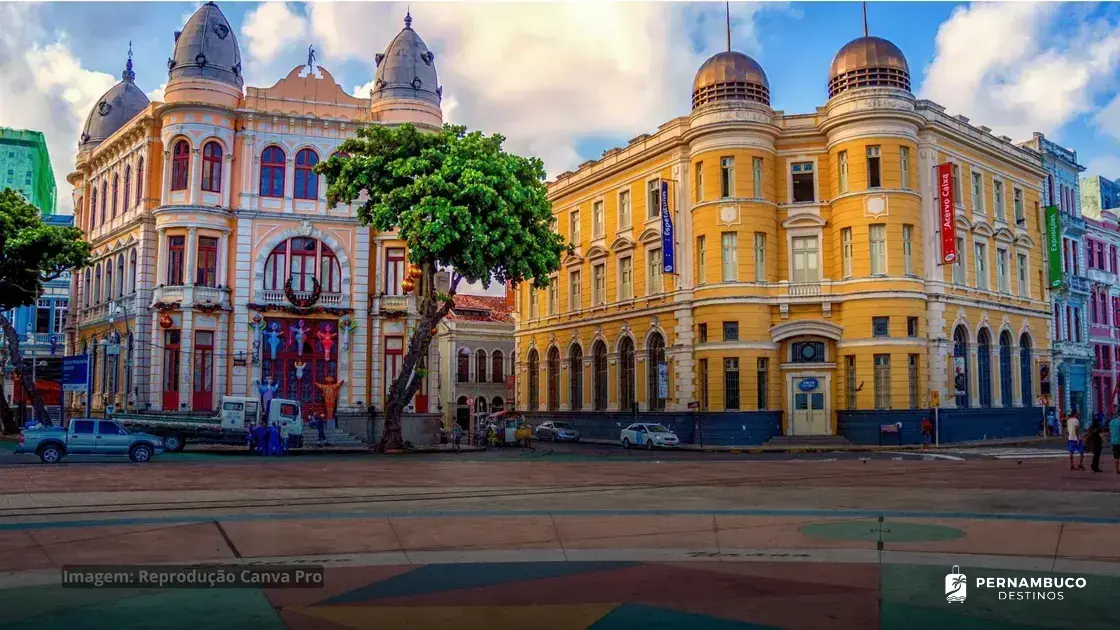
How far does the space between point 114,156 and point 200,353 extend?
14.3 metres

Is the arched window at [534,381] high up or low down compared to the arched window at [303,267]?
down

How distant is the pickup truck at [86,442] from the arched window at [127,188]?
20.3 metres

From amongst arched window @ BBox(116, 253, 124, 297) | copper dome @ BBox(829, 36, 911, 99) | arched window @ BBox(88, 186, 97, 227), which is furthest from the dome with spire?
copper dome @ BBox(829, 36, 911, 99)

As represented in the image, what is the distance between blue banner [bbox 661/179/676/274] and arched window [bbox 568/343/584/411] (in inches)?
481

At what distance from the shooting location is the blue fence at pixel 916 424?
44.2 m

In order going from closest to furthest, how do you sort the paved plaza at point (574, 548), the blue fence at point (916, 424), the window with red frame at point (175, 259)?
the paved plaza at point (574, 548) → the window with red frame at point (175, 259) → the blue fence at point (916, 424)

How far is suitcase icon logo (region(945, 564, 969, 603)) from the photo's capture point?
888 cm

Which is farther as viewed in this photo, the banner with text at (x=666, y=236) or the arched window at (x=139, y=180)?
the banner with text at (x=666, y=236)

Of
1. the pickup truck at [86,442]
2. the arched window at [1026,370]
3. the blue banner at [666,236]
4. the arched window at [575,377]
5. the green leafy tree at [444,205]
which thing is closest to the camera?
the pickup truck at [86,442]

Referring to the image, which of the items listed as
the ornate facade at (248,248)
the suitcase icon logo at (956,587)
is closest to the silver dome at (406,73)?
the ornate facade at (248,248)

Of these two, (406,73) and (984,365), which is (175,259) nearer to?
(406,73)

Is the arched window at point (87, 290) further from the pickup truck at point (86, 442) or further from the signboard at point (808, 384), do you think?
the signboard at point (808, 384)

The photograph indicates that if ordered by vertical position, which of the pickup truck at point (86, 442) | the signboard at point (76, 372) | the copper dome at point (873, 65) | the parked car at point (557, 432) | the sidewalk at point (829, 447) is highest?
the copper dome at point (873, 65)

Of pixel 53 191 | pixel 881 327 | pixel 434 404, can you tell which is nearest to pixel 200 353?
pixel 434 404
